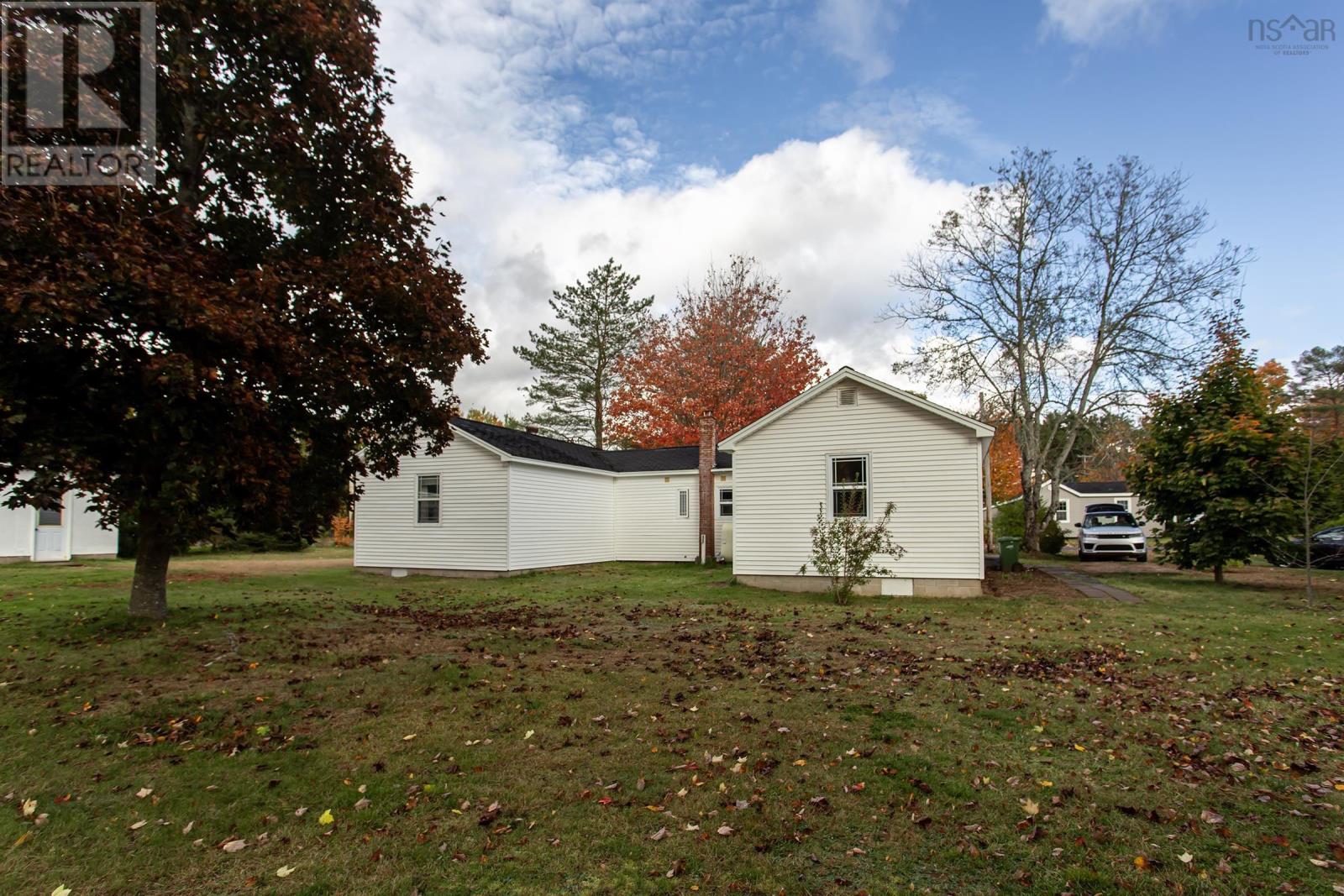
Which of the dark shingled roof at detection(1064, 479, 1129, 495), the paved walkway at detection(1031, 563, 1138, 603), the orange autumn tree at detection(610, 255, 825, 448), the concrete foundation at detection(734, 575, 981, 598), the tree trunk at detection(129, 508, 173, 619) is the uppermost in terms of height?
the orange autumn tree at detection(610, 255, 825, 448)

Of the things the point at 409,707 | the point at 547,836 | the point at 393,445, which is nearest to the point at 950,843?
the point at 547,836

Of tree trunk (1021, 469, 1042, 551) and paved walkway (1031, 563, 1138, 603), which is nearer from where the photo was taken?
paved walkway (1031, 563, 1138, 603)

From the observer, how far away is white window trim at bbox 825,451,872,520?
14172mm

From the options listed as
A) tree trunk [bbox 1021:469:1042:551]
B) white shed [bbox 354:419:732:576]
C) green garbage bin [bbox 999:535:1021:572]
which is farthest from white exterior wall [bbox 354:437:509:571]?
tree trunk [bbox 1021:469:1042:551]

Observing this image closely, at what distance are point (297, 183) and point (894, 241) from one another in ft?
70.3

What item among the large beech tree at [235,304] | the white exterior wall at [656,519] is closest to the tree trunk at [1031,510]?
the white exterior wall at [656,519]

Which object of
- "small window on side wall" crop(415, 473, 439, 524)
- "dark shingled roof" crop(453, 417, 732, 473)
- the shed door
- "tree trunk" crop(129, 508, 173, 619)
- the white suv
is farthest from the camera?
the white suv

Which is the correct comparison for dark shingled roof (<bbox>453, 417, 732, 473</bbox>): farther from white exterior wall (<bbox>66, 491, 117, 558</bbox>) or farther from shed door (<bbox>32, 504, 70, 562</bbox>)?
white exterior wall (<bbox>66, 491, 117, 558</bbox>)

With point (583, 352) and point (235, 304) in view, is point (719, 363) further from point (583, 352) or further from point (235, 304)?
point (235, 304)

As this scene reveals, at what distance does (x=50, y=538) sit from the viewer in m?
21.8

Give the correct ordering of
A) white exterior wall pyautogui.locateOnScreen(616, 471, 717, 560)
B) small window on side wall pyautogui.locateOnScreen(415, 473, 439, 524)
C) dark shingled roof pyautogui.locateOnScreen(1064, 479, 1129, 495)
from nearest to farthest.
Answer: small window on side wall pyautogui.locateOnScreen(415, 473, 439, 524), white exterior wall pyautogui.locateOnScreen(616, 471, 717, 560), dark shingled roof pyautogui.locateOnScreen(1064, 479, 1129, 495)

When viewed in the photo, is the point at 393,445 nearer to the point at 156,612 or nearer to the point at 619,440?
the point at 156,612

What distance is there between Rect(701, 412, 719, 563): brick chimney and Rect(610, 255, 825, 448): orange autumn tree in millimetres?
7932

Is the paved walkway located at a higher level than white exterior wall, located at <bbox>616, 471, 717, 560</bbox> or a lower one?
lower
